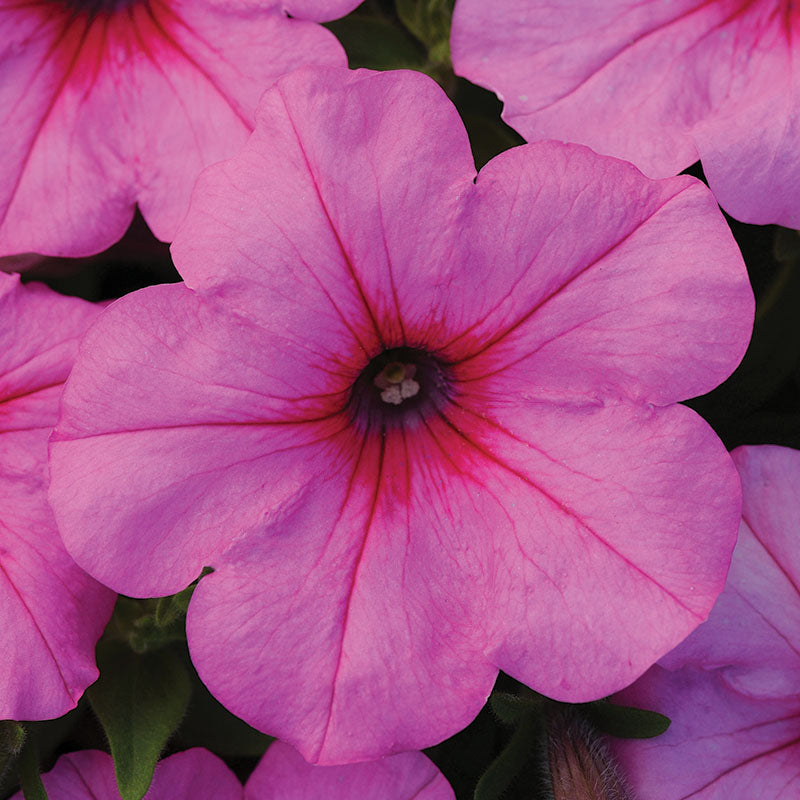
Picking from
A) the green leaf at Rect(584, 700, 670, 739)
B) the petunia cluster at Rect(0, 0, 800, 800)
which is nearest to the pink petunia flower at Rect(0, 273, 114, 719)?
the petunia cluster at Rect(0, 0, 800, 800)

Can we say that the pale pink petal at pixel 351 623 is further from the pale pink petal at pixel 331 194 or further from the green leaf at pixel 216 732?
the green leaf at pixel 216 732

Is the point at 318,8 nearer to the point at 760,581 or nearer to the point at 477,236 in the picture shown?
the point at 477,236

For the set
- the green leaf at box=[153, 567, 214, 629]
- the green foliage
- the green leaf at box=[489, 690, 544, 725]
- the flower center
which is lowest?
the green leaf at box=[489, 690, 544, 725]

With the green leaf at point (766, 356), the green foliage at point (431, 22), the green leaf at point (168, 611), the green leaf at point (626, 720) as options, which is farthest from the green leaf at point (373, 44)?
the green leaf at point (626, 720)

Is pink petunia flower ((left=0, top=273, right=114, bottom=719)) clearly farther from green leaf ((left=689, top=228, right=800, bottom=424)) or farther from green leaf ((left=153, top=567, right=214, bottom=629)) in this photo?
green leaf ((left=689, top=228, right=800, bottom=424))

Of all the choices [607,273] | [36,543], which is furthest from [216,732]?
[607,273]

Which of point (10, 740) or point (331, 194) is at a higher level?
point (331, 194)
